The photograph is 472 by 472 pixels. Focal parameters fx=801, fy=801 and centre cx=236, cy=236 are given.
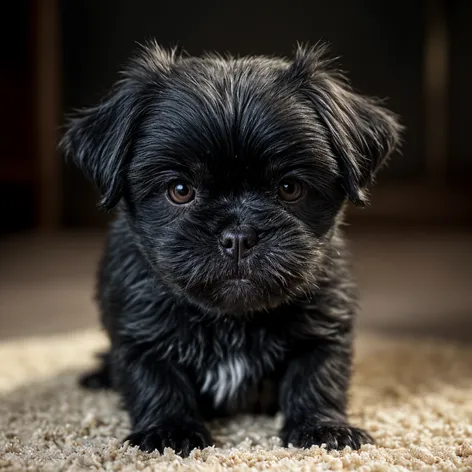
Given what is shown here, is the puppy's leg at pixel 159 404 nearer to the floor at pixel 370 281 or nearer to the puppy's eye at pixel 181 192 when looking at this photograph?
the puppy's eye at pixel 181 192

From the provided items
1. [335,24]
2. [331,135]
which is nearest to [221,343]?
[331,135]

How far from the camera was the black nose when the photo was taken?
2.35 m

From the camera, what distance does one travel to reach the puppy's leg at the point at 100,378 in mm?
3328

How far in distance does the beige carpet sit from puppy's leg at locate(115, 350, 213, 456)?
0.25 feet

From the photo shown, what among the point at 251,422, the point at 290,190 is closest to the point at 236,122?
the point at 290,190

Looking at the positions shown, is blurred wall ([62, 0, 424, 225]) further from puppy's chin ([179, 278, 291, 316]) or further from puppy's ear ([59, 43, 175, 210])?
puppy's chin ([179, 278, 291, 316])

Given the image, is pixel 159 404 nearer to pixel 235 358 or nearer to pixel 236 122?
pixel 235 358

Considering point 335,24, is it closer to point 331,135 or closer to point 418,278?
point 418,278

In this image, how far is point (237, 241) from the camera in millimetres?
2346

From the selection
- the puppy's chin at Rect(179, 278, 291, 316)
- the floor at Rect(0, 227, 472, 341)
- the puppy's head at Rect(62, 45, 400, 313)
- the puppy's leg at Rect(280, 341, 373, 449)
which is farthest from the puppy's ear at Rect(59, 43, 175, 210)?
the floor at Rect(0, 227, 472, 341)

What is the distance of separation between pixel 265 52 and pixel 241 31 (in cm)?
38

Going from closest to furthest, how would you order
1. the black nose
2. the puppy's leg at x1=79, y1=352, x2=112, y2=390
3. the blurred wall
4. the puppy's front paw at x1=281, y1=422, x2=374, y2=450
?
the black nose → the puppy's front paw at x1=281, y1=422, x2=374, y2=450 → the puppy's leg at x1=79, y1=352, x2=112, y2=390 → the blurred wall

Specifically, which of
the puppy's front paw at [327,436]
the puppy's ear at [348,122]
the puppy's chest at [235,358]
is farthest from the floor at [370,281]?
the puppy's front paw at [327,436]

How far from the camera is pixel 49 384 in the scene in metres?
3.39
